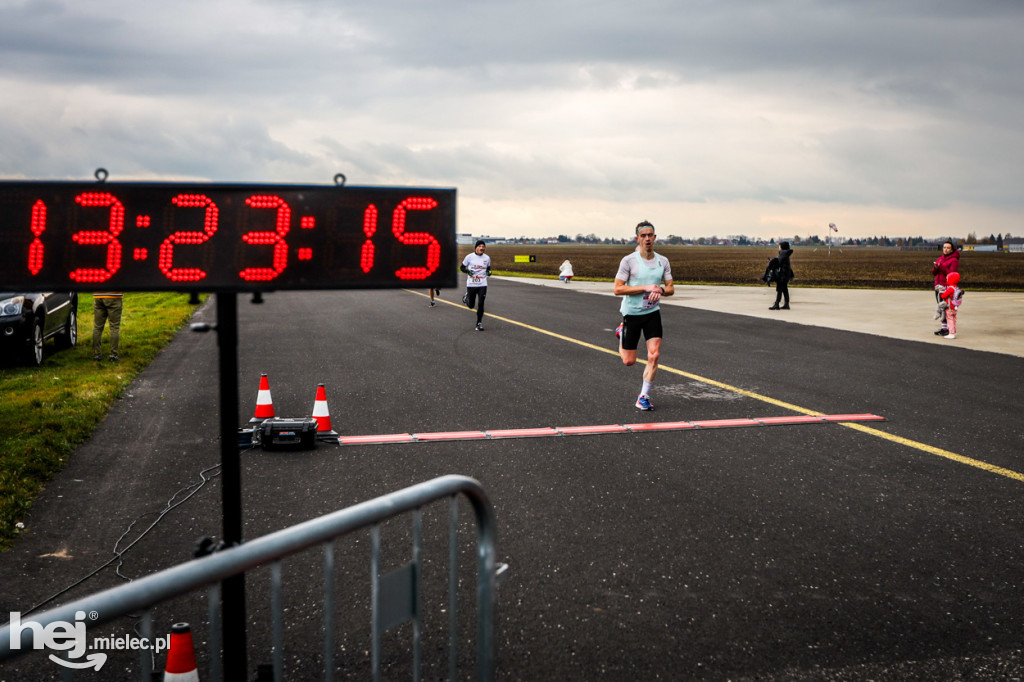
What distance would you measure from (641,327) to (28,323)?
8.55 meters

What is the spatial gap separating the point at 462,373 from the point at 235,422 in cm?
888

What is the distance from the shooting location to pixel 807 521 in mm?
5711

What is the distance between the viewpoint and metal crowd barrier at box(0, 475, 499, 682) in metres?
2.01

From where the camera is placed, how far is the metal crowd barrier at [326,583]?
6.61 ft

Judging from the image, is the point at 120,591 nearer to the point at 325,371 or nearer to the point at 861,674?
the point at 861,674

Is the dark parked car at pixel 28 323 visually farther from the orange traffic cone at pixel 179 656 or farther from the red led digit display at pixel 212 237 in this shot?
the orange traffic cone at pixel 179 656

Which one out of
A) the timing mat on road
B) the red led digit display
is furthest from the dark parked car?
the red led digit display

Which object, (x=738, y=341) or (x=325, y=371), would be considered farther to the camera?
(x=738, y=341)

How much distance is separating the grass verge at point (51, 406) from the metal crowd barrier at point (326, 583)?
3.57 metres

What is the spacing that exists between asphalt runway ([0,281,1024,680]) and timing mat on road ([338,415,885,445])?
0.18 m

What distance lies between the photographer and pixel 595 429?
8.47 metres

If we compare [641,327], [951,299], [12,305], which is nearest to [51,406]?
[12,305]

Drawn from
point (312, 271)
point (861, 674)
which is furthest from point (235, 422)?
point (861, 674)

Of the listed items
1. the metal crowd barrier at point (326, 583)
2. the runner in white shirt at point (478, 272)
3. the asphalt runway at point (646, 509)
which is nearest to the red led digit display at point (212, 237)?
the metal crowd barrier at point (326, 583)
